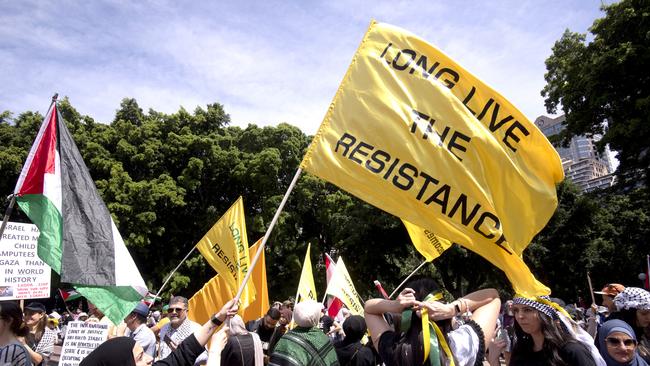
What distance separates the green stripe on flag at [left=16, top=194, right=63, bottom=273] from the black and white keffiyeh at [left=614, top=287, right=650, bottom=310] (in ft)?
17.3

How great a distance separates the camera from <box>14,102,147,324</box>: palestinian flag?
176 inches

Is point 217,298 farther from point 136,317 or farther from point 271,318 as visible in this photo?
point 136,317

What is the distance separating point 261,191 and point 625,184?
720 inches

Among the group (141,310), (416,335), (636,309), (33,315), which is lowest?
(33,315)

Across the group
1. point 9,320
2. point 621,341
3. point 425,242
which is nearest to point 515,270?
point 621,341

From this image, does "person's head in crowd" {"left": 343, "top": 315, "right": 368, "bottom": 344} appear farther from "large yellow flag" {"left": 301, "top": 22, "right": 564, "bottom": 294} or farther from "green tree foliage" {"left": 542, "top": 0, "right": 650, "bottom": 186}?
"green tree foliage" {"left": 542, "top": 0, "right": 650, "bottom": 186}

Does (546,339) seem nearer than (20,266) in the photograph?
Yes

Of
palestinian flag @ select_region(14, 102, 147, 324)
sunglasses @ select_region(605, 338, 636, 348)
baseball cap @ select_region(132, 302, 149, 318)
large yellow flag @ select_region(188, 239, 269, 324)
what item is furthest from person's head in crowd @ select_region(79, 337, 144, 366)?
large yellow flag @ select_region(188, 239, 269, 324)

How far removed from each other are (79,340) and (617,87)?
2057cm

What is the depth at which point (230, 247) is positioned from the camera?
29.6 feet

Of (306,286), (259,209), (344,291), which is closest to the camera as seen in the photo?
(344,291)

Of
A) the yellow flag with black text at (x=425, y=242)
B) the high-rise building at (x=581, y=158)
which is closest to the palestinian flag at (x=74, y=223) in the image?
the yellow flag with black text at (x=425, y=242)

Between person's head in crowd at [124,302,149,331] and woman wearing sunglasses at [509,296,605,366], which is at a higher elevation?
woman wearing sunglasses at [509,296,605,366]

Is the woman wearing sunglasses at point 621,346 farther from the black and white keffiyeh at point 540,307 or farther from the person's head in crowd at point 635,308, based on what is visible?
the person's head in crowd at point 635,308
